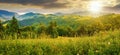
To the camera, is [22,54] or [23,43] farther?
[23,43]

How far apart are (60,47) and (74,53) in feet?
2.90

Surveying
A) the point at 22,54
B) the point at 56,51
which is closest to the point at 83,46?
the point at 56,51

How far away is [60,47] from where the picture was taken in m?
11.2

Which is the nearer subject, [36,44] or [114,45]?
[114,45]

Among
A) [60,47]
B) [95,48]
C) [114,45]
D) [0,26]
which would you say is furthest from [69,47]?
[0,26]

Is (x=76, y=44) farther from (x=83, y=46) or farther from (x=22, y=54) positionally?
(x=22, y=54)

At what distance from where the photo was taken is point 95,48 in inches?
428

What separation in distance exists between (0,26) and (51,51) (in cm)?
8712

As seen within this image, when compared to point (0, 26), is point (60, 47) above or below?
above

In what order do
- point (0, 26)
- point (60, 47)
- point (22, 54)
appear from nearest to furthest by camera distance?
point (22, 54) → point (60, 47) → point (0, 26)

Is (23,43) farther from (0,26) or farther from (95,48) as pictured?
(0,26)

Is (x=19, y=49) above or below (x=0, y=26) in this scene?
above

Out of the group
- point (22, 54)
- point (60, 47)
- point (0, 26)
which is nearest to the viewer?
point (22, 54)

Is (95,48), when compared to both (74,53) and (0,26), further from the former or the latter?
(0,26)
